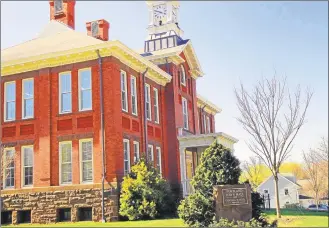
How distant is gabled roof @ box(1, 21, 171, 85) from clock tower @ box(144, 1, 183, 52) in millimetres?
5725

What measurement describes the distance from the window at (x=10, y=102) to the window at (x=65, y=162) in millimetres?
3623

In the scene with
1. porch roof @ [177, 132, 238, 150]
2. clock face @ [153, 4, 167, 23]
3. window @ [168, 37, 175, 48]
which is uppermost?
clock face @ [153, 4, 167, 23]

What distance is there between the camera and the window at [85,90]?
19469mm

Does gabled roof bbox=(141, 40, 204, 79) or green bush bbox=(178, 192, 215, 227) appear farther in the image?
gabled roof bbox=(141, 40, 204, 79)

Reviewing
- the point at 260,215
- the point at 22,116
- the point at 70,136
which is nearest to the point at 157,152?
the point at 70,136

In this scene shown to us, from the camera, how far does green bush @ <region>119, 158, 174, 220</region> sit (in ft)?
56.1

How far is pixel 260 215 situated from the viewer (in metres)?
14.0

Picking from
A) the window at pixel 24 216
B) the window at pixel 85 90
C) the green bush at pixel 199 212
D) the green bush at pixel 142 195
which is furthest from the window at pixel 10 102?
the green bush at pixel 199 212

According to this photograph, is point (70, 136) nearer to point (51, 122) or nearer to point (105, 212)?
point (51, 122)

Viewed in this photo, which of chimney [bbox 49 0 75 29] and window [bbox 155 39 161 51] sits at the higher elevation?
chimney [bbox 49 0 75 29]

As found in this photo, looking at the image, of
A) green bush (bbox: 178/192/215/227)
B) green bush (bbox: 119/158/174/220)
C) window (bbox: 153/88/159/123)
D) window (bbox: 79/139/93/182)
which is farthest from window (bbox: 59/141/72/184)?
green bush (bbox: 178/192/215/227)

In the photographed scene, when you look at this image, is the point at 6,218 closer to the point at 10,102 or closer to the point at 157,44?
the point at 10,102

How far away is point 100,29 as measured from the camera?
23.8 metres

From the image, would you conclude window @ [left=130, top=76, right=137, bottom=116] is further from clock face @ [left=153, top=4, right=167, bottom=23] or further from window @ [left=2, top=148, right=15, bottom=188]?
clock face @ [left=153, top=4, right=167, bottom=23]
